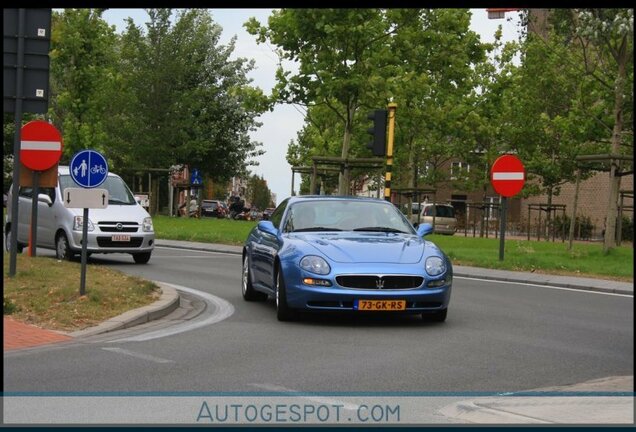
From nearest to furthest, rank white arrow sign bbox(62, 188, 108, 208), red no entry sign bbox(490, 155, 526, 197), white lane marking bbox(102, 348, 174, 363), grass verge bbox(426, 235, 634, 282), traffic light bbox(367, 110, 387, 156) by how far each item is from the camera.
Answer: white lane marking bbox(102, 348, 174, 363) → white arrow sign bbox(62, 188, 108, 208) → grass verge bbox(426, 235, 634, 282) → traffic light bbox(367, 110, 387, 156) → red no entry sign bbox(490, 155, 526, 197)

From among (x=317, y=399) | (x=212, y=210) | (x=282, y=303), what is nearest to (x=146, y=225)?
(x=282, y=303)

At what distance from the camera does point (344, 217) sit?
1251cm

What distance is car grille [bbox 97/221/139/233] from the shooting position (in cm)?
1966

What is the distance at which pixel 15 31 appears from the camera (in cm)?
1392

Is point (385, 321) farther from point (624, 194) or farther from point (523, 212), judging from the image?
point (523, 212)

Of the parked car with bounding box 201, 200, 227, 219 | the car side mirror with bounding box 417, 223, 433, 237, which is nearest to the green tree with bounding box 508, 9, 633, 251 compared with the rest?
the car side mirror with bounding box 417, 223, 433, 237

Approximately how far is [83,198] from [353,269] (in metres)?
3.32

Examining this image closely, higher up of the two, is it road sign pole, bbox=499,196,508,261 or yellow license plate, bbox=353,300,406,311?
road sign pole, bbox=499,196,508,261

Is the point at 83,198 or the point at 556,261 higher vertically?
the point at 83,198

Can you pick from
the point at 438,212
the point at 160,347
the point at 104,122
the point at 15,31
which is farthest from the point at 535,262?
the point at 104,122

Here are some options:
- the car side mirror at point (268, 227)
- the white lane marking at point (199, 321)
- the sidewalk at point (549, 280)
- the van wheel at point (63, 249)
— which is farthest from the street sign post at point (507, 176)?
the car side mirror at point (268, 227)

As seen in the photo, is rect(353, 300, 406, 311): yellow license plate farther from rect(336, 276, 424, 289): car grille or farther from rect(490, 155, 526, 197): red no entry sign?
rect(490, 155, 526, 197): red no entry sign

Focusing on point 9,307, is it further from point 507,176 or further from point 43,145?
point 507,176

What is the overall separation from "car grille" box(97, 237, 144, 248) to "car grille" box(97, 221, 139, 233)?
6.8 inches
